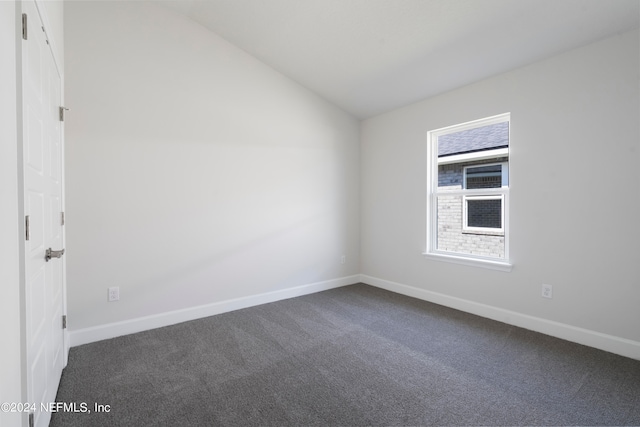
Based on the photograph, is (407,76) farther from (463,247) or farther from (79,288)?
(79,288)

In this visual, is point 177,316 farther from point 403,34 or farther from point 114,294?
point 403,34

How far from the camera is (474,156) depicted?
3.38 meters

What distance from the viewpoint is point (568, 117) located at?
2.66 metres

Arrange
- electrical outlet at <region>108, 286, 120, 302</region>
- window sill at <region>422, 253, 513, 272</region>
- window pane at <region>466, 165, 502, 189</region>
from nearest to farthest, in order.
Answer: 1. electrical outlet at <region>108, 286, 120, 302</region>
2. window sill at <region>422, 253, 513, 272</region>
3. window pane at <region>466, 165, 502, 189</region>

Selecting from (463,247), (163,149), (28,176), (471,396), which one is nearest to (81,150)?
(163,149)

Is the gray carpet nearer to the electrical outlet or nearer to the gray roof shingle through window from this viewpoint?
the electrical outlet

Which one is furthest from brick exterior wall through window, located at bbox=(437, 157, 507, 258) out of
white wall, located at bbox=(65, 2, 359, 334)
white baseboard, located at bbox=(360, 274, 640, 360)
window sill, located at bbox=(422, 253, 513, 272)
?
white wall, located at bbox=(65, 2, 359, 334)

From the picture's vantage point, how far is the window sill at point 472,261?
10.1 feet

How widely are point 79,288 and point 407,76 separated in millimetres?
3829

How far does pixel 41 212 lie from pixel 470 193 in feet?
11.9

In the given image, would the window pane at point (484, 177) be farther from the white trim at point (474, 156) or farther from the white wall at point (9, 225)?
the white wall at point (9, 225)

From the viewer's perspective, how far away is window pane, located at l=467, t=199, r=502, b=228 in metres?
3.21

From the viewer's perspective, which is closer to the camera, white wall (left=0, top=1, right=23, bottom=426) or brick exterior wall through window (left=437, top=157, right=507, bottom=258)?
white wall (left=0, top=1, right=23, bottom=426)

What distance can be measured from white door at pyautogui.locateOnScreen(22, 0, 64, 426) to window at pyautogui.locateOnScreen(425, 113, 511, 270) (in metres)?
3.55
